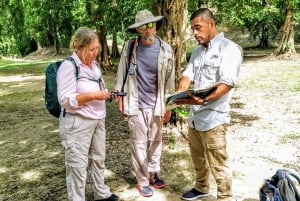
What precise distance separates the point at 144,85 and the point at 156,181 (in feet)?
3.78

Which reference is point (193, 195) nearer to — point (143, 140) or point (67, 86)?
point (143, 140)

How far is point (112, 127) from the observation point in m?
6.70

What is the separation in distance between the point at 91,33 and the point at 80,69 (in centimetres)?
33

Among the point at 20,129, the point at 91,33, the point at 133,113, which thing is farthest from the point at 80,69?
the point at 20,129

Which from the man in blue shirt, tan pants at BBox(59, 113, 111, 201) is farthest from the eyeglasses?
tan pants at BBox(59, 113, 111, 201)

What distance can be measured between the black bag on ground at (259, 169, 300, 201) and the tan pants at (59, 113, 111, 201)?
166 centimetres

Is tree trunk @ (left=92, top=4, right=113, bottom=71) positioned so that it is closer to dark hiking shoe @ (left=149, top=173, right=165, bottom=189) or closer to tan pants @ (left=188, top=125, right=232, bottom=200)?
dark hiking shoe @ (left=149, top=173, right=165, bottom=189)

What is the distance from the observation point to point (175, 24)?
18.0 ft

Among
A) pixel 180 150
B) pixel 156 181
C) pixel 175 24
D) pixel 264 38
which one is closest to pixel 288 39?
pixel 264 38

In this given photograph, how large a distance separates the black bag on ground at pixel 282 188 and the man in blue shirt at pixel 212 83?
817 mm

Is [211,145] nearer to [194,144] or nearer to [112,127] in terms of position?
[194,144]

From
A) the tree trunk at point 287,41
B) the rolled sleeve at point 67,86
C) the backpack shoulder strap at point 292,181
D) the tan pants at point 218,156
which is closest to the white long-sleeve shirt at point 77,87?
the rolled sleeve at point 67,86

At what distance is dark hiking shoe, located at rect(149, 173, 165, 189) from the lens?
163 inches

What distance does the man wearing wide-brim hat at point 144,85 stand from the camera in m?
3.80
